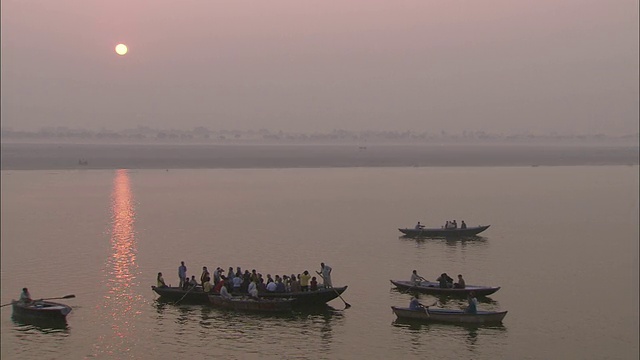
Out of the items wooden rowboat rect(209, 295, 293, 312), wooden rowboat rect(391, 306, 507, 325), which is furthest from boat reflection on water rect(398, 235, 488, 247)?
wooden rowboat rect(209, 295, 293, 312)

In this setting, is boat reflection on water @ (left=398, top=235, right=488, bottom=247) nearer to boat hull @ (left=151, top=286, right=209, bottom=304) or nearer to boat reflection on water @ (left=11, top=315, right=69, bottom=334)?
boat hull @ (left=151, top=286, right=209, bottom=304)

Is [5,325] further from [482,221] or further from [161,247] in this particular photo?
[482,221]

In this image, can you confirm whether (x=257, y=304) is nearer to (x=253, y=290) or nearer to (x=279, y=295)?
A: (x=253, y=290)

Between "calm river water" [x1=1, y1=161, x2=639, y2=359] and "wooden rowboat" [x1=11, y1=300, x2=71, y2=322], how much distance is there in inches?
24.8

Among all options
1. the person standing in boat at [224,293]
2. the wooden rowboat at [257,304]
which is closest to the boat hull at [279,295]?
the wooden rowboat at [257,304]

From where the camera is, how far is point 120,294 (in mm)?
37562

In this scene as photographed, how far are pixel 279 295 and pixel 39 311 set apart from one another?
10.7m

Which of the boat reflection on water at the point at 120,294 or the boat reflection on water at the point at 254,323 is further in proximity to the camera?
the boat reflection on water at the point at 254,323

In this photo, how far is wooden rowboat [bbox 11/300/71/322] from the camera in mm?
31641

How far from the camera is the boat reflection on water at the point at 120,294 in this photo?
29.9 m

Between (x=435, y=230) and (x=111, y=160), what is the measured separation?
131432 mm

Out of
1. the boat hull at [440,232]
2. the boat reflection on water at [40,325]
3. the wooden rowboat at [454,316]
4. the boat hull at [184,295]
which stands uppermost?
the boat hull at [440,232]

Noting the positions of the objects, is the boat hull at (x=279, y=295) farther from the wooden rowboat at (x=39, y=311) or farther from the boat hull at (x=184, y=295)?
the wooden rowboat at (x=39, y=311)

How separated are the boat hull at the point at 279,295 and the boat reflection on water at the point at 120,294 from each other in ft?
5.69
